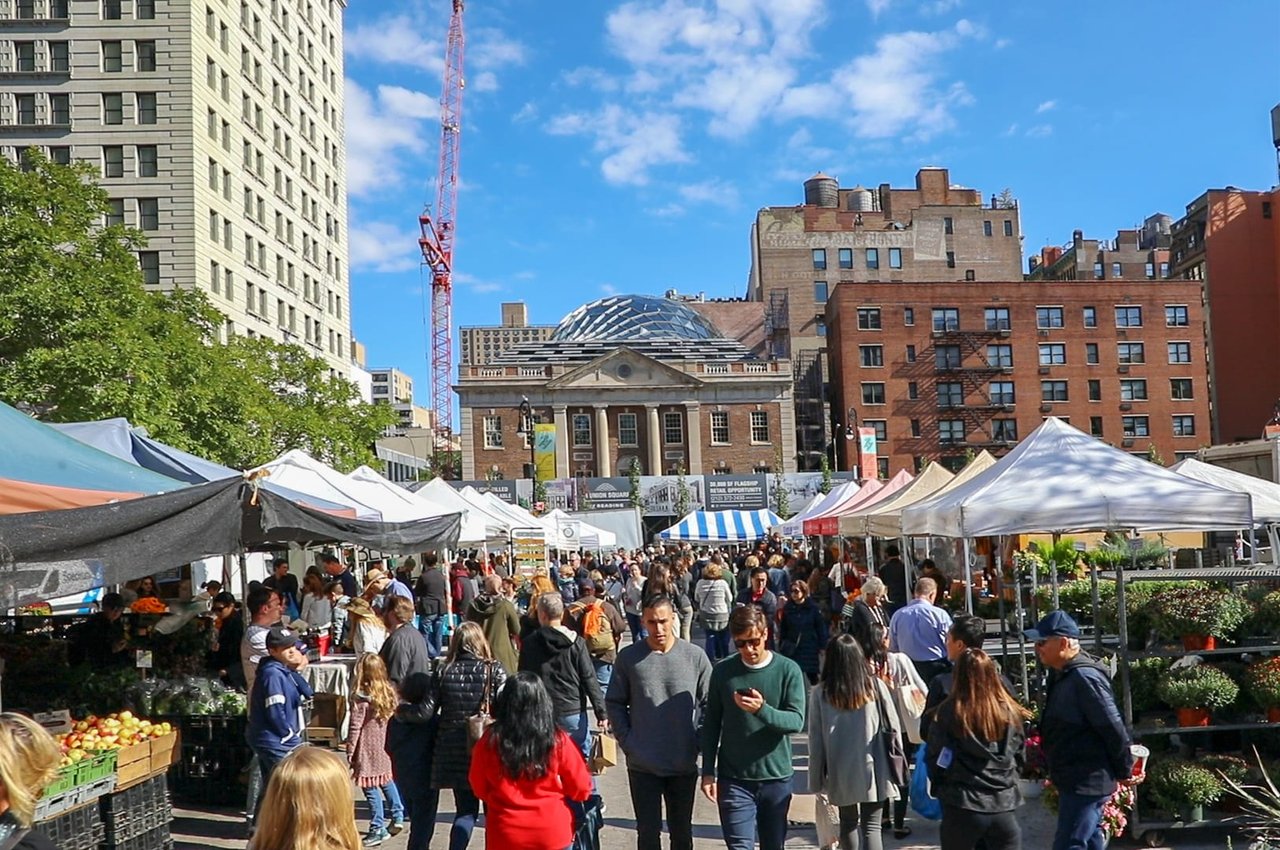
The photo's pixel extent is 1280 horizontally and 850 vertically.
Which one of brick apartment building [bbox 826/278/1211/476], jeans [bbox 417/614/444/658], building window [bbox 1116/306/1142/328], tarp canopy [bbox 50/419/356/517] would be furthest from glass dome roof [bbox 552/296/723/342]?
tarp canopy [bbox 50/419/356/517]

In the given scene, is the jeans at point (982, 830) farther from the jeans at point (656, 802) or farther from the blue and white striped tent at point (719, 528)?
the blue and white striped tent at point (719, 528)

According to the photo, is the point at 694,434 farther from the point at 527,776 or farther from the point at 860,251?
the point at 527,776

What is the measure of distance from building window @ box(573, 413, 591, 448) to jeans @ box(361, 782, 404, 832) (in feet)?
228

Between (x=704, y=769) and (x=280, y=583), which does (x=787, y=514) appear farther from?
(x=704, y=769)

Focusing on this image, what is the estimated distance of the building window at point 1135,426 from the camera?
75.9 metres

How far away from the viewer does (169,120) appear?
4969 centimetres

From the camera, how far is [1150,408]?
75.8m

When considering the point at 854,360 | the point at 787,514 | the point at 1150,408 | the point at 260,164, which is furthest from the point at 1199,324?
the point at 260,164

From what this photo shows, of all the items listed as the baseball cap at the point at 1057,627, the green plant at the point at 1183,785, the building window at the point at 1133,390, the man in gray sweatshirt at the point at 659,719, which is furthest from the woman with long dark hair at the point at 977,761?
the building window at the point at 1133,390

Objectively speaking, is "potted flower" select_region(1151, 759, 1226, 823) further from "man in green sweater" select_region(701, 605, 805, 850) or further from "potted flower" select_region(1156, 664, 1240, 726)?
"man in green sweater" select_region(701, 605, 805, 850)

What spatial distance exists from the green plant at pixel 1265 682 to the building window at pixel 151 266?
4869 cm

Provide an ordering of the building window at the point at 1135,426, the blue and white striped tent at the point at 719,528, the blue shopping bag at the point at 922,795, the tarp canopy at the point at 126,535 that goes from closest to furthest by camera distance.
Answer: the tarp canopy at the point at 126,535 → the blue shopping bag at the point at 922,795 → the blue and white striped tent at the point at 719,528 → the building window at the point at 1135,426

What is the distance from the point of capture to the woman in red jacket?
17.2 feet

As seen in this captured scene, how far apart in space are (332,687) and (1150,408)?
246 feet
